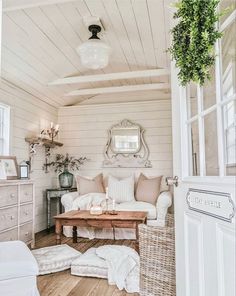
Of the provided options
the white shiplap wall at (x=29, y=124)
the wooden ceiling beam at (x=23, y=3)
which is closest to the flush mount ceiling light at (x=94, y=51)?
the wooden ceiling beam at (x=23, y=3)

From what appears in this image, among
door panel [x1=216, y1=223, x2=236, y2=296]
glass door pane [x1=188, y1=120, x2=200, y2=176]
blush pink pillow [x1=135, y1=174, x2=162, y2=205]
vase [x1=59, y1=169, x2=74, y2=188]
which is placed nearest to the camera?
door panel [x1=216, y1=223, x2=236, y2=296]

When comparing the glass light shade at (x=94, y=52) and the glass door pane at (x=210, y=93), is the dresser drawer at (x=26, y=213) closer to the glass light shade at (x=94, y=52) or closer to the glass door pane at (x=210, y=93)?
the glass light shade at (x=94, y=52)

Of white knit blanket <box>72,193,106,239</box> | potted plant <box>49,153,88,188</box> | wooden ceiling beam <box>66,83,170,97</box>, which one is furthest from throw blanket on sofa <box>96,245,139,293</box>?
wooden ceiling beam <box>66,83,170,97</box>

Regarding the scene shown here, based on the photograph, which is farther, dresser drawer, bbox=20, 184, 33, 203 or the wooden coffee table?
dresser drawer, bbox=20, 184, 33, 203

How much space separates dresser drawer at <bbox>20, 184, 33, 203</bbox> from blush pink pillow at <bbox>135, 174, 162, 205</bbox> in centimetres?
186

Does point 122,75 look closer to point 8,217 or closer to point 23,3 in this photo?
point 23,3

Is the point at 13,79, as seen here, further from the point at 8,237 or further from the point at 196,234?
the point at 196,234

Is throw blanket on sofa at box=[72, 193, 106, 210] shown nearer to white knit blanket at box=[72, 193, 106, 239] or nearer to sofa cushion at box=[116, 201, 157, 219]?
white knit blanket at box=[72, 193, 106, 239]

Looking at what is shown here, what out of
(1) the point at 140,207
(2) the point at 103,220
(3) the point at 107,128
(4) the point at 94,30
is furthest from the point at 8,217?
(3) the point at 107,128

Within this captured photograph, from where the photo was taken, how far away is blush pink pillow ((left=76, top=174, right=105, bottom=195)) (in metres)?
4.81

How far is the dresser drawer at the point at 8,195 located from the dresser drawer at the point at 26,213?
21 cm

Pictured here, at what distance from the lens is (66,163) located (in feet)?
18.0

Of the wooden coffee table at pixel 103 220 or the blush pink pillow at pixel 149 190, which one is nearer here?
the wooden coffee table at pixel 103 220

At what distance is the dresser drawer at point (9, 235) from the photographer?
309 centimetres
